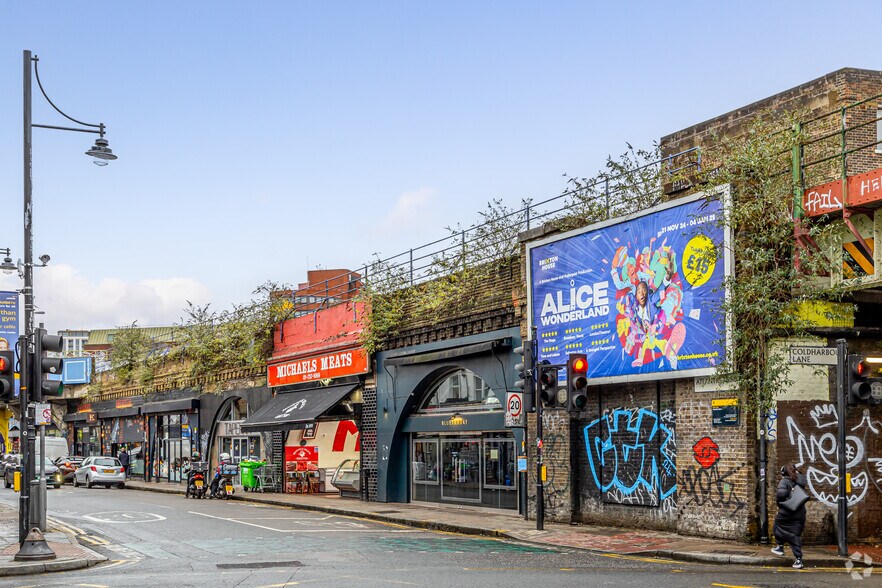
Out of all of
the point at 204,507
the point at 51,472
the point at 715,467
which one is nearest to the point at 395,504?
the point at 204,507

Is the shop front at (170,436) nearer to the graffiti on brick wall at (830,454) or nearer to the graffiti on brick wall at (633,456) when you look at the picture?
the graffiti on brick wall at (633,456)

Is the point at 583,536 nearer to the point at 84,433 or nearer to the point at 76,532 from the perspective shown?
the point at 76,532

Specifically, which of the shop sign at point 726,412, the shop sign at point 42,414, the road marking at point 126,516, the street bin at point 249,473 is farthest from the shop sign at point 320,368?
the shop sign at point 726,412

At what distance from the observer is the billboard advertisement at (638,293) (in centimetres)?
1908

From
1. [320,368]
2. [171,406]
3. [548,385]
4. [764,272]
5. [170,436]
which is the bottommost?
[170,436]

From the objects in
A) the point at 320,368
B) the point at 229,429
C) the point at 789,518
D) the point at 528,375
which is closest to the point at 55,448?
the point at 229,429

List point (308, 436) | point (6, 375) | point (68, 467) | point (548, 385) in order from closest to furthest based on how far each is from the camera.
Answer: point (6, 375) < point (548, 385) < point (308, 436) < point (68, 467)

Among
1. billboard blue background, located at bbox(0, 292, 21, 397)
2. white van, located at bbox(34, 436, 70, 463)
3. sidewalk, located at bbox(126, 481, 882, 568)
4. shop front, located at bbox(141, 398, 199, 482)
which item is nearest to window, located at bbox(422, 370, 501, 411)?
sidewalk, located at bbox(126, 481, 882, 568)

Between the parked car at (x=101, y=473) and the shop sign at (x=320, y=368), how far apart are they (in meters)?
9.94

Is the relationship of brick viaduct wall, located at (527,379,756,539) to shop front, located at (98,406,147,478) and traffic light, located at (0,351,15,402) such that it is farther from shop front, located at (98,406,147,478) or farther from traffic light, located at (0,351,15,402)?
shop front, located at (98,406,147,478)

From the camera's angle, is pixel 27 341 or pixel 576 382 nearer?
pixel 27 341

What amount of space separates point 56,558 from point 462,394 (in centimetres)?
1360

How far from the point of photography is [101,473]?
43219 mm

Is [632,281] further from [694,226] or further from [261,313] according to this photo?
[261,313]
